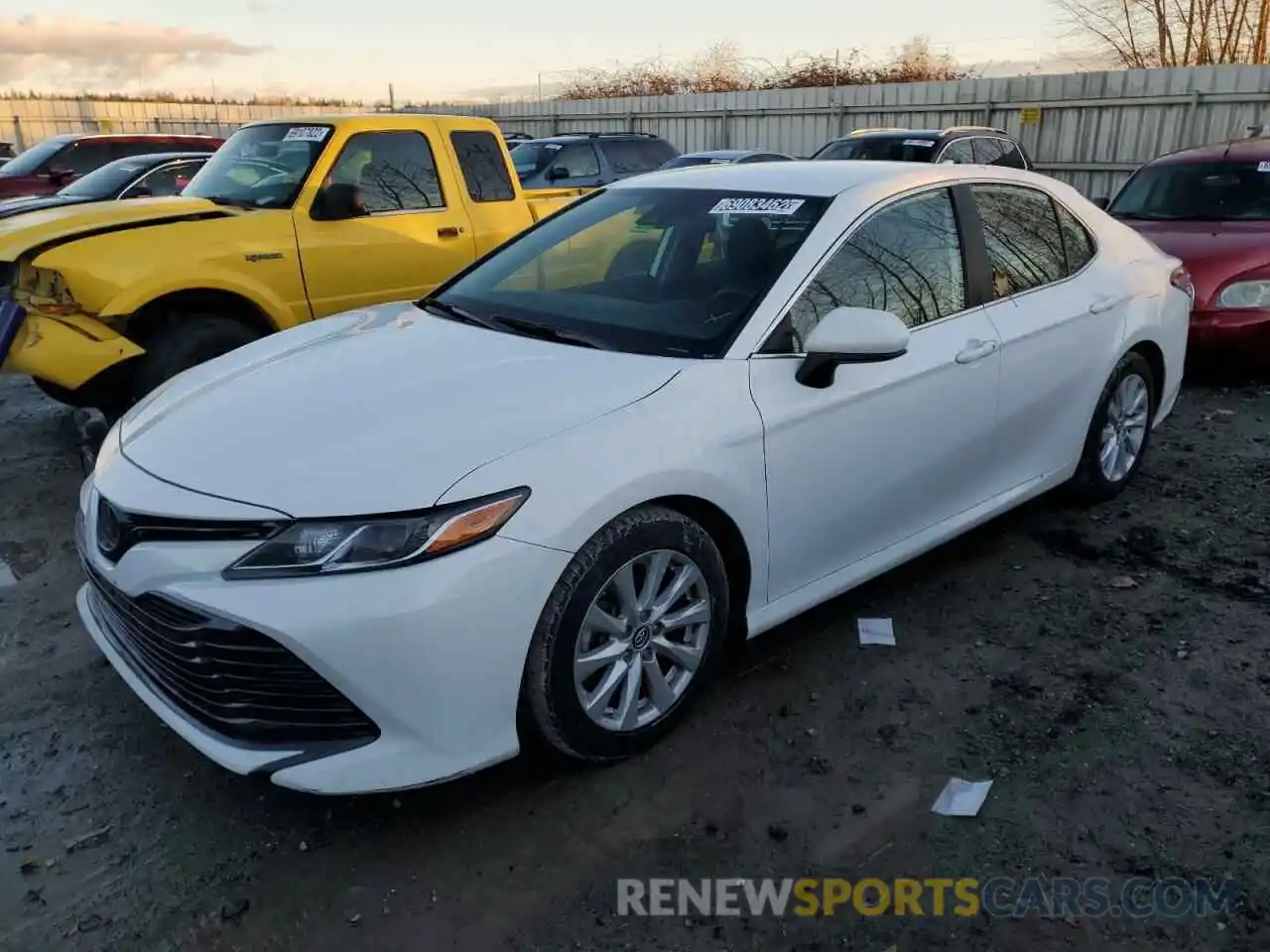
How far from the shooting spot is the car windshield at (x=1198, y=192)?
7746 millimetres

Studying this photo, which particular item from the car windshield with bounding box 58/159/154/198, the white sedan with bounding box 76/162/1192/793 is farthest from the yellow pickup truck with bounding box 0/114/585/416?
the car windshield with bounding box 58/159/154/198

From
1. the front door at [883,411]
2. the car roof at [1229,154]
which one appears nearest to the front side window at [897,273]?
the front door at [883,411]

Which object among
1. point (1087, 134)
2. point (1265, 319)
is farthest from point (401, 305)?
point (1087, 134)

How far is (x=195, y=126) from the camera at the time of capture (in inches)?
1006

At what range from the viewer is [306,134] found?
21.0 ft

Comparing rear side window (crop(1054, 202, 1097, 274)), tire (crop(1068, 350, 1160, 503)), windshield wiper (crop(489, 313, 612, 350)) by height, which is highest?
rear side window (crop(1054, 202, 1097, 274))

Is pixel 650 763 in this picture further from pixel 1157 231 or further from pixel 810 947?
pixel 1157 231

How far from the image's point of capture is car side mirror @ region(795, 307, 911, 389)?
304cm

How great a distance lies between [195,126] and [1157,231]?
2441 centimetres

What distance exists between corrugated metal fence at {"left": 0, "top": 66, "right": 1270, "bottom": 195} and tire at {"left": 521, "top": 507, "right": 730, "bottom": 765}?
48.3ft

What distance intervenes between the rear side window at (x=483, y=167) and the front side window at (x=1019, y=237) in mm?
3798

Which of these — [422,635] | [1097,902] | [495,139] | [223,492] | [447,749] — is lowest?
[1097,902]

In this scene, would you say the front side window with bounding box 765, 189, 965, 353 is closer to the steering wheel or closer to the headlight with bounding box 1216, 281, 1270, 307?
the steering wheel

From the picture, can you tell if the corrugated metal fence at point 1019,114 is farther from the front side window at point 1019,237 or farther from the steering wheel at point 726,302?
the steering wheel at point 726,302
